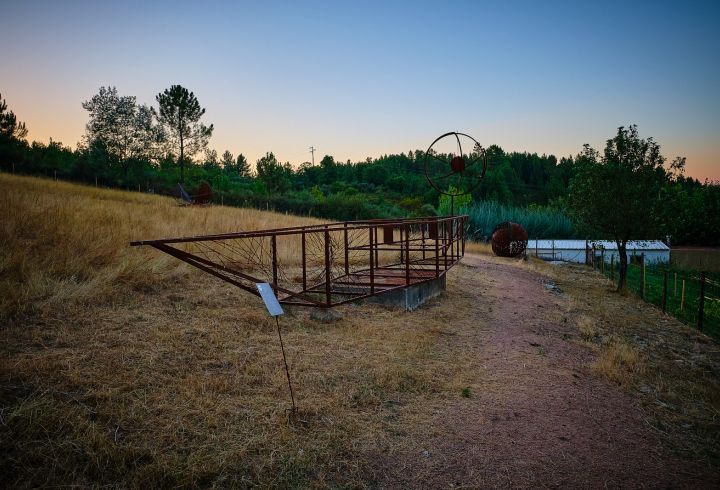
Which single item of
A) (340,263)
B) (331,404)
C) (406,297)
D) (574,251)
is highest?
(340,263)

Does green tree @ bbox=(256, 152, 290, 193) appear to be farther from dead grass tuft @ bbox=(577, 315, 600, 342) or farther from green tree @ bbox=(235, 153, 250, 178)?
dead grass tuft @ bbox=(577, 315, 600, 342)

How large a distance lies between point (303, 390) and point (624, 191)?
1542 centimetres

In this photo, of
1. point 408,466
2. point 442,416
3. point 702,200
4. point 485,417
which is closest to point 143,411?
point 408,466

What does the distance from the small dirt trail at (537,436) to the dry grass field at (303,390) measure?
22 mm

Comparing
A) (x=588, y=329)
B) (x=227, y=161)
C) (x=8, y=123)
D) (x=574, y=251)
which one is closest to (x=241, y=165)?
(x=227, y=161)

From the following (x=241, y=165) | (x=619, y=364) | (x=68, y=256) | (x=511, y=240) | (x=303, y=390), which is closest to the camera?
(x=303, y=390)

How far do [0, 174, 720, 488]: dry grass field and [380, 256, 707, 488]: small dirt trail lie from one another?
2cm

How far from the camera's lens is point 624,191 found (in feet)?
50.6

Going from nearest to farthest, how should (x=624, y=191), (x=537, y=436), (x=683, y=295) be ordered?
(x=537, y=436), (x=683, y=295), (x=624, y=191)

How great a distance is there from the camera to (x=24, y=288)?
6.23 meters

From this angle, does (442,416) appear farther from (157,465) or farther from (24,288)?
(24,288)

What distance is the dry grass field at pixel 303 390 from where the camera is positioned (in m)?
3.38

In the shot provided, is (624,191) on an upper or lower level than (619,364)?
upper

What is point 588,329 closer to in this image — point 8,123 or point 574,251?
point 574,251
